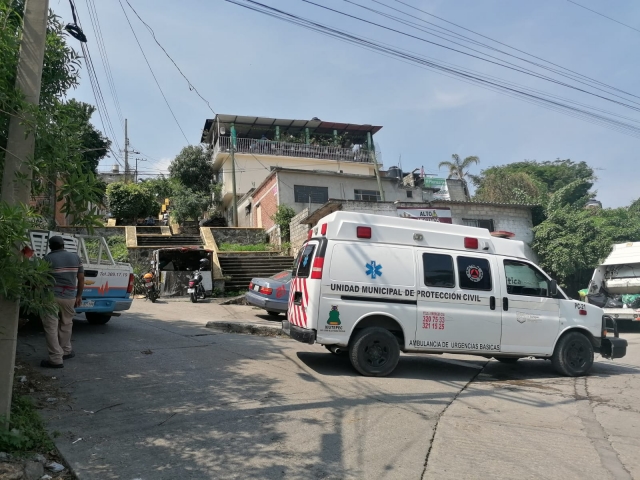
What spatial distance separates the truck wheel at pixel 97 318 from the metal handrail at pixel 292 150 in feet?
76.8

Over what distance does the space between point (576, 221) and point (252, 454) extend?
19.0m

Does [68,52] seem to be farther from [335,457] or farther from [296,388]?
[335,457]

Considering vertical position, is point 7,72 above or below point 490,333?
above

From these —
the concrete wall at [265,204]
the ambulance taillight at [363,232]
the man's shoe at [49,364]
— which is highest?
the concrete wall at [265,204]

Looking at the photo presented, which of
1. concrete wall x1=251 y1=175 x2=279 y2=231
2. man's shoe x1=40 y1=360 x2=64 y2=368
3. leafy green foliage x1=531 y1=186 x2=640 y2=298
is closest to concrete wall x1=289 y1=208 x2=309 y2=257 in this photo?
concrete wall x1=251 y1=175 x2=279 y2=231

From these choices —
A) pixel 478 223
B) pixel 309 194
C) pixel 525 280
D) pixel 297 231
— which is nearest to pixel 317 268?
pixel 525 280

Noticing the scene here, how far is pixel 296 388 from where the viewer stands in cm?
613

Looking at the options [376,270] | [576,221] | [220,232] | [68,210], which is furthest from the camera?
[220,232]

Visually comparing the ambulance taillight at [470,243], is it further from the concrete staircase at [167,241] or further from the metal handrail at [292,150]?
the metal handrail at [292,150]

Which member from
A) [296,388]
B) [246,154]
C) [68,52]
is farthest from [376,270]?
[246,154]

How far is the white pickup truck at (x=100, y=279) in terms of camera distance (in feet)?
30.0

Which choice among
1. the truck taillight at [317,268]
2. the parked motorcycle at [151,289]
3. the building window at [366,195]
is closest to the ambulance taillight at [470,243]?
the truck taillight at [317,268]

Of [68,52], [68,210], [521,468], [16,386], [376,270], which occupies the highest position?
[68,52]

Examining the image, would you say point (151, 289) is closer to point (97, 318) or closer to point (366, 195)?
point (97, 318)
